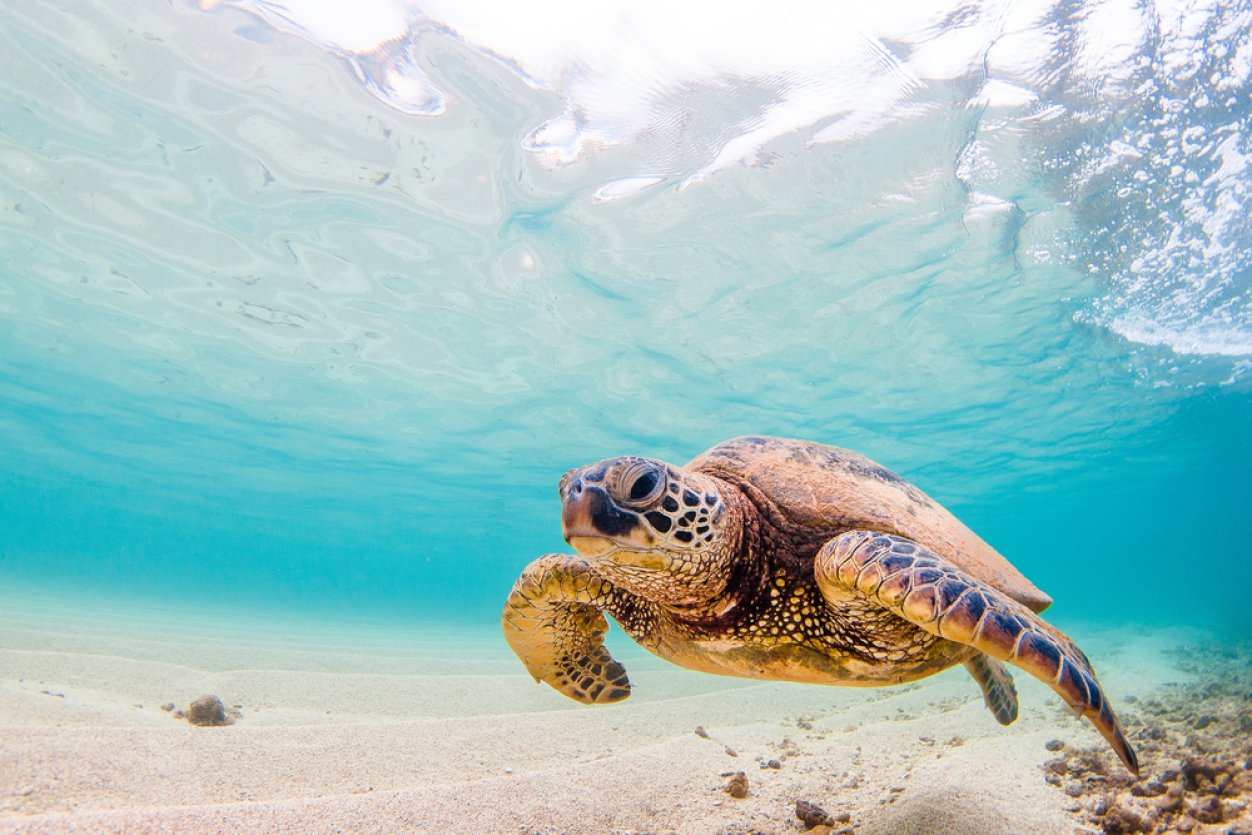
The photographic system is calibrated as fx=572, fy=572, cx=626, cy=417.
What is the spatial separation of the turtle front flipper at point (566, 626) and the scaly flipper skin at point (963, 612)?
139 centimetres

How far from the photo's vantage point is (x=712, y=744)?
415 cm

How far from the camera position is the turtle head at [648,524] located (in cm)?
222

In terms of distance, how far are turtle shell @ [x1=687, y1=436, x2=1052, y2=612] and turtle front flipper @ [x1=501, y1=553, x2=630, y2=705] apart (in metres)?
0.97

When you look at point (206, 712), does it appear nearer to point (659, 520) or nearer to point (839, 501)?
point (659, 520)

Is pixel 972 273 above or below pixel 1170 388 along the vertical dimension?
below

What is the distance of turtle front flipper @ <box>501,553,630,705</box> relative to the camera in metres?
3.19

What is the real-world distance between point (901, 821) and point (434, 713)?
4.85m

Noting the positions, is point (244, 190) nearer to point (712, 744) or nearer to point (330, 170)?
point (330, 170)

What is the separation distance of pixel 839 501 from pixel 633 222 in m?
8.65

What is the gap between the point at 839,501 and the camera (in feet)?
9.41

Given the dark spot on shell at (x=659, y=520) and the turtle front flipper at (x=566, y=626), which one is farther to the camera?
the turtle front flipper at (x=566, y=626)

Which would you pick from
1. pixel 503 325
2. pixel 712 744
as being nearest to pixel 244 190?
pixel 503 325

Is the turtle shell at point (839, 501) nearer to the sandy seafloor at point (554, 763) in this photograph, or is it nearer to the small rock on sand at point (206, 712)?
the sandy seafloor at point (554, 763)

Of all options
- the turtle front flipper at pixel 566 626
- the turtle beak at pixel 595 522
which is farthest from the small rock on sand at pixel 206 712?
the turtle beak at pixel 595 522
